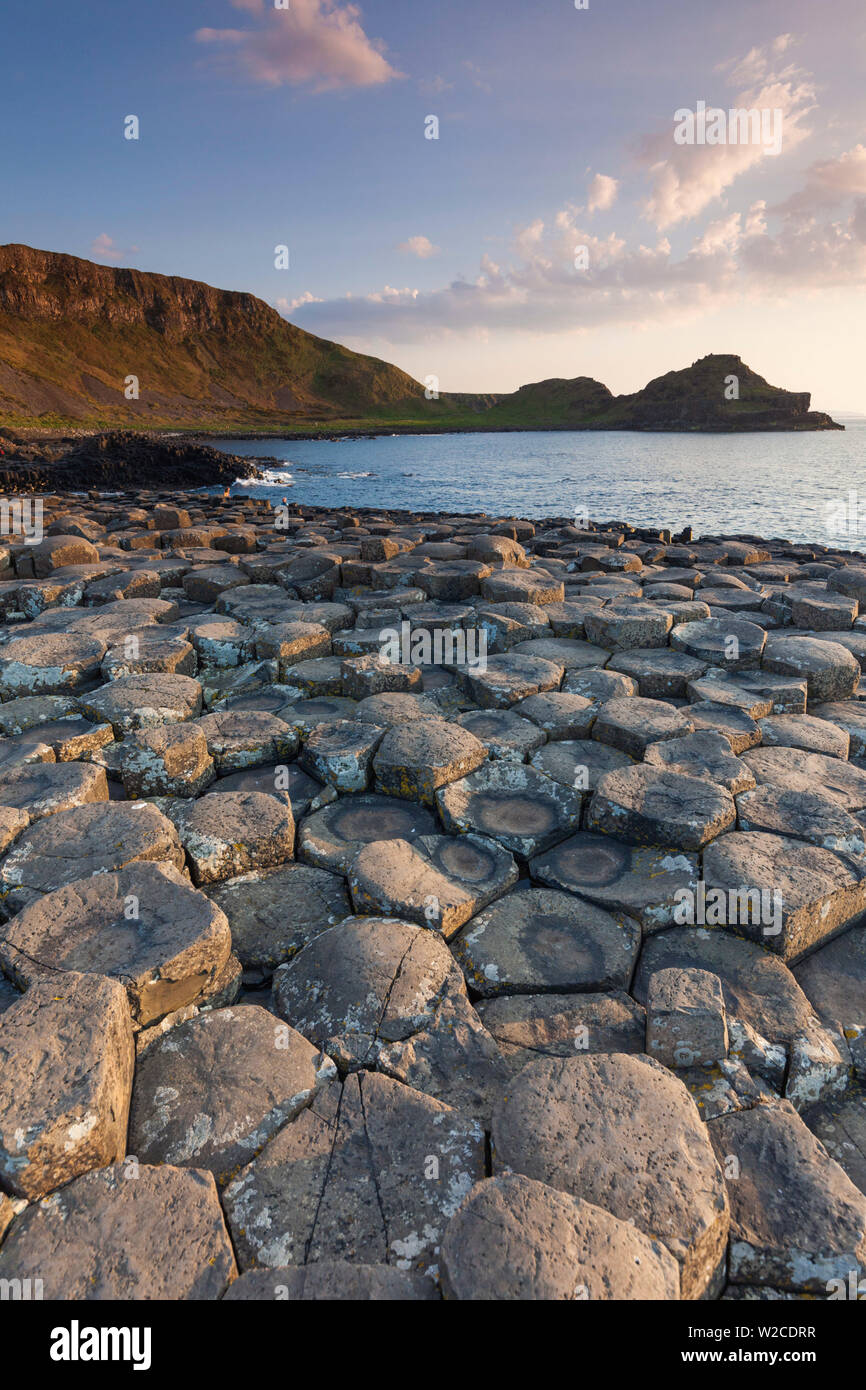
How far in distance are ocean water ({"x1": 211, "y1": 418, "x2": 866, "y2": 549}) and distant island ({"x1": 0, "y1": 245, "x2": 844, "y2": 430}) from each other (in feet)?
101

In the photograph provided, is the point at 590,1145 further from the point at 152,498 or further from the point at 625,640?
the point at 152,498

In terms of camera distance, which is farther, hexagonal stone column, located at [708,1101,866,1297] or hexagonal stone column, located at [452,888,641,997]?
hexagonal stone column, located at [452,888,641,997]

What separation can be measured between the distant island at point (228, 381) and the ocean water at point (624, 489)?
30.7 metres

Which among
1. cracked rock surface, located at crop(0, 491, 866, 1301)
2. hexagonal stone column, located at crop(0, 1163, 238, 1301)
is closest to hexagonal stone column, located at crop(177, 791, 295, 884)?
cracked rock surface, located at crop(0, 491, 866, 1301)

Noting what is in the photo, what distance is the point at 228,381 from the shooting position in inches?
6373

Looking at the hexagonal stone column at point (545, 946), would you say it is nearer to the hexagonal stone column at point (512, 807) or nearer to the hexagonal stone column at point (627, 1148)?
the hexagonal stone column at point (512, 807)

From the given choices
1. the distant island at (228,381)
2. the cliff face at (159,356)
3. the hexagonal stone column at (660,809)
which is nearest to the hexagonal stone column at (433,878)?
the hexagonal stone column at (660,809)

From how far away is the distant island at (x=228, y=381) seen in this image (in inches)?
4067

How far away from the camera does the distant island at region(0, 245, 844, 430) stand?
103 m

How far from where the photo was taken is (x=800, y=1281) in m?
1.77

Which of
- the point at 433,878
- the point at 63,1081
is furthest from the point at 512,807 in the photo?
the point at 63,1081

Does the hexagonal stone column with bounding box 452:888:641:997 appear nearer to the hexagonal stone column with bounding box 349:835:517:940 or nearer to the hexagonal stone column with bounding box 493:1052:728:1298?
the hexagonal stone column with bounding box 349:835:517:940
